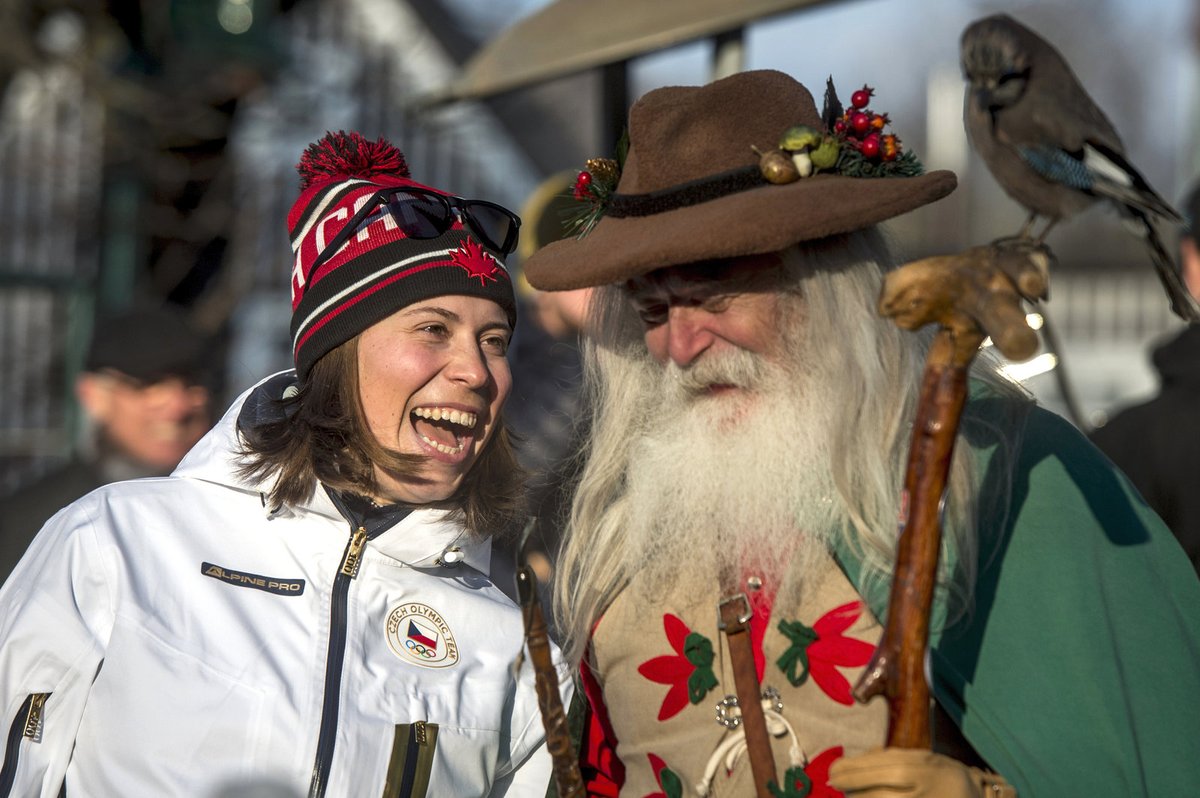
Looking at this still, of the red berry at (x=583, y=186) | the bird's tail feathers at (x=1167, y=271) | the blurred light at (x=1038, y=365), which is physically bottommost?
the blurred light at (x=1038, y=365)

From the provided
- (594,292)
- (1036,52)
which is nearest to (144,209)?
(594,292)

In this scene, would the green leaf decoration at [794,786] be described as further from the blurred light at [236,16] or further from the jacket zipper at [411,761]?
the blurred light at [236,16]

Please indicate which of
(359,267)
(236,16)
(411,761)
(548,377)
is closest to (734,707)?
(411,761)

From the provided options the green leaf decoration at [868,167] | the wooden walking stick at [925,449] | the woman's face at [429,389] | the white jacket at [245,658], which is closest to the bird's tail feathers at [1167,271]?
the wooden walking stick at [925,449]

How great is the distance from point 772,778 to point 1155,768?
0.64m

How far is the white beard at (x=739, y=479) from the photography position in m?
2.63

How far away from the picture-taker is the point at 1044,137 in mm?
1938

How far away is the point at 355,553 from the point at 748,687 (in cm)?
89

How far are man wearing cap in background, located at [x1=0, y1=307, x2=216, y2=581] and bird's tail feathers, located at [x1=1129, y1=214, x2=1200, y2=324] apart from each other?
369cm

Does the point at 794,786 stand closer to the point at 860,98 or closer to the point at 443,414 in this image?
the point at 443,414

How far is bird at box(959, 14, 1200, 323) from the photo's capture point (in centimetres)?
194

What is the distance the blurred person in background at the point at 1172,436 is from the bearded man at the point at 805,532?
1.68 meters

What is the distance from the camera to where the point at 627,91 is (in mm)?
5555

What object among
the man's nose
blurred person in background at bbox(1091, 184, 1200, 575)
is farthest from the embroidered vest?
blurred person in background at bbox(1091, 184, 1200, 575)
